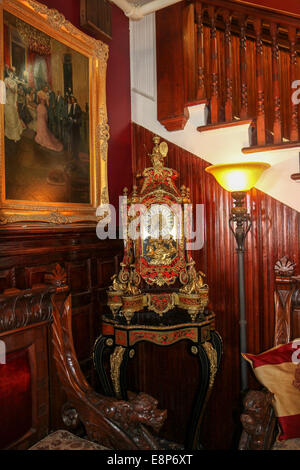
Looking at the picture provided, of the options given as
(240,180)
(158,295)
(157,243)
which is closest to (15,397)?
(158,295)

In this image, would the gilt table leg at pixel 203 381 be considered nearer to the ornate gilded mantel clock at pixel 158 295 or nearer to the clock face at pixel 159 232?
the ornate gilded mantel clock at pixel 158 295

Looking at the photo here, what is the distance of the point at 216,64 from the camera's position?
249 cm

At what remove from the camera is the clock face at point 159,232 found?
2346mm

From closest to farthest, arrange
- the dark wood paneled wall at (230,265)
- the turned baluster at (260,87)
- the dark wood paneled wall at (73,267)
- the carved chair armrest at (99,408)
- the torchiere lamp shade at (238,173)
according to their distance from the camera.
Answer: the carved chair armrest at (99,408) → the dark wood paneled wall at (73,267) → the torchiere lamp shade at (238,173) → the turned baluster at (260,87) → the dark wood paneled wall at (230,265)

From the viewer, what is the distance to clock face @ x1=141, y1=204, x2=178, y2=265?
2346 millimetres

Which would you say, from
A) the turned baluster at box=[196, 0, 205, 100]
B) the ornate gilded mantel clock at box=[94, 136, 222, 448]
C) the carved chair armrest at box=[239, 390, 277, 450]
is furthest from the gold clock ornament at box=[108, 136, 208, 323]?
the carved chair armrest at box=[239, 390, 277, 450]

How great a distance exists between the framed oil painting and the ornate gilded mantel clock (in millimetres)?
356

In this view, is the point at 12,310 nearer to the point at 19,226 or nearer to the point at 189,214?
the point at 19,226

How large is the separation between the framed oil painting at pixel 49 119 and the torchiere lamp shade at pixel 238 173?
2.93 feet

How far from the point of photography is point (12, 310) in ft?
4.38

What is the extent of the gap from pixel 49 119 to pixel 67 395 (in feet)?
5.04

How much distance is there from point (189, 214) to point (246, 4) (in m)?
1.55

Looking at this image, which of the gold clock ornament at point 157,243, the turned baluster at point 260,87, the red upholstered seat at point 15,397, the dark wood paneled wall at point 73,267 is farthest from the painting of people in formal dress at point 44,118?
the turned baluster at point 260,87
